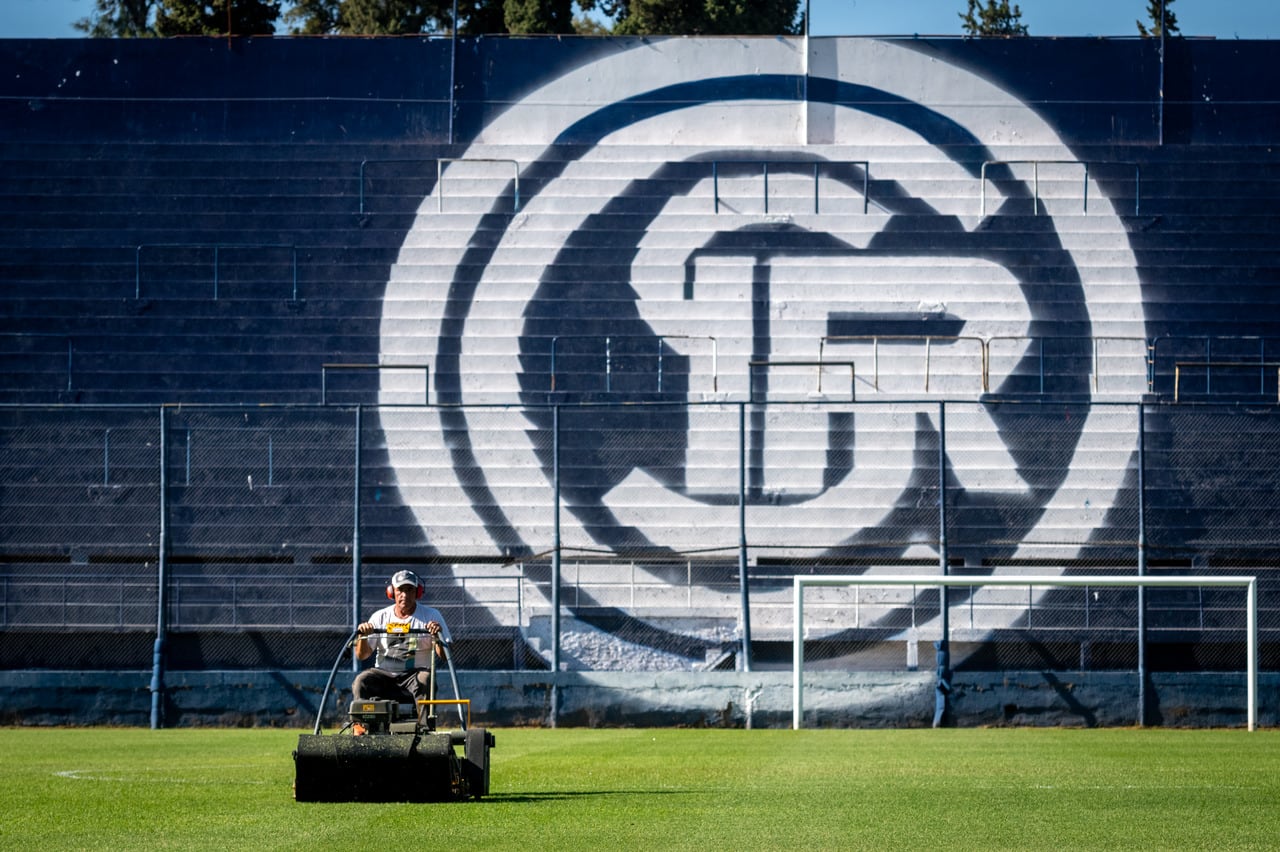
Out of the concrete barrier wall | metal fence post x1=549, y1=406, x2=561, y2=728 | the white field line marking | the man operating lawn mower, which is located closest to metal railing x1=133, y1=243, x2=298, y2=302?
metal fence post x1=549, y1=406, x2=561, y2=728

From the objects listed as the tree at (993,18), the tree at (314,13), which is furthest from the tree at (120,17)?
the tree at (993,18)

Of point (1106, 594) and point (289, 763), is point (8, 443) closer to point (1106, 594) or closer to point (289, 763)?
point (289, 763)

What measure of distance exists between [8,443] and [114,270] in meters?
3.36

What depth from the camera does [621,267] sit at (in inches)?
920

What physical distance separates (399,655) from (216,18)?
30.2 m

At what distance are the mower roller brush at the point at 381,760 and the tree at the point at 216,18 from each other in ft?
89.9

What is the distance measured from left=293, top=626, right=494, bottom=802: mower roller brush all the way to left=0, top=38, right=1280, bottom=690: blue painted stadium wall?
10479mm

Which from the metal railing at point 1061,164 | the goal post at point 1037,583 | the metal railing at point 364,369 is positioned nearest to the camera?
the goal post at point 1037,583

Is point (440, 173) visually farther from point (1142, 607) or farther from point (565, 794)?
point (565, 794)

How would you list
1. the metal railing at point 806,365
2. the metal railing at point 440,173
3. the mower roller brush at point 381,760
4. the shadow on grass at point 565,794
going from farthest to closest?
the metal railing at point 440,173, the metal railing at point 806,365, the shadow on grass at point 565,794, the mower roller brush at point 381,760

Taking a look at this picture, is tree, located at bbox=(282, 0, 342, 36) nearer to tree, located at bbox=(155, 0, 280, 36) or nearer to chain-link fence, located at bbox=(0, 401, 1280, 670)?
tree, located at bbox=(155, 0, 280, 36)

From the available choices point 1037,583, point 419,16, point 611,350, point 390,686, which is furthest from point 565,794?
point 419,16

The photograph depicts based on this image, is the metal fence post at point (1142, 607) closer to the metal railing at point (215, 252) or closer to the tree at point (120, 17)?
the metal railing at point (215, 252)

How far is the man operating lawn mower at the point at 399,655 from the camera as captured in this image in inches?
353
